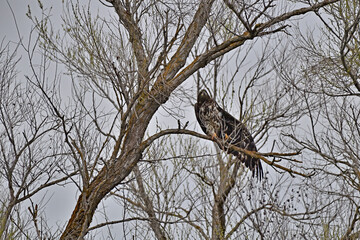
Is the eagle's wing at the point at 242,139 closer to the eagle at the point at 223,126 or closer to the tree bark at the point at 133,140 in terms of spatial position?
the eagle at the point at 223,126

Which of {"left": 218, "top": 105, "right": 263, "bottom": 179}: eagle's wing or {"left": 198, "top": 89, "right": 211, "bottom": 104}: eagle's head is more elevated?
{"left": 198, "top": 89, "right": 211, "bottom": 104}: eagle's head

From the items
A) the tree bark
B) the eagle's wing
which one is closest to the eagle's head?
the eagle's wing

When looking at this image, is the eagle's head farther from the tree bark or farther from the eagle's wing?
the tree bark

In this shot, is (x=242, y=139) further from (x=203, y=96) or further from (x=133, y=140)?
(x=133, y=140)

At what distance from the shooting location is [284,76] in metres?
7.18

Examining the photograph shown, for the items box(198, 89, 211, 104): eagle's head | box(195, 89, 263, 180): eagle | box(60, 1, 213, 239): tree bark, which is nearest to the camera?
box(60, 1, 213, 239): tree bark

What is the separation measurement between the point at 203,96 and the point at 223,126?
885 millimetres

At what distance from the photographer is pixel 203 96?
295 inches

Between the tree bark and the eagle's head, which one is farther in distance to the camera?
the eagle's head

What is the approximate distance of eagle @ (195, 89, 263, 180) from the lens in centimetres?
648

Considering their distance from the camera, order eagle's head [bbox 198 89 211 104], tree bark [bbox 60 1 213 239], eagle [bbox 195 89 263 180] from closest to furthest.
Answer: tree bark [bbox 60 1 213 239] < eagle [bbox 195 89 263 180] < eagle's head [bbox 198 89 211 104]

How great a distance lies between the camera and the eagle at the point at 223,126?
6.48 meters

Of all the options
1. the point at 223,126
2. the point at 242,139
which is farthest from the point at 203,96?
the point at 242,139

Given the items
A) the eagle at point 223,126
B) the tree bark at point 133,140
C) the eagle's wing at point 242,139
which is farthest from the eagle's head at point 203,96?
the tree bark at point 133,140
